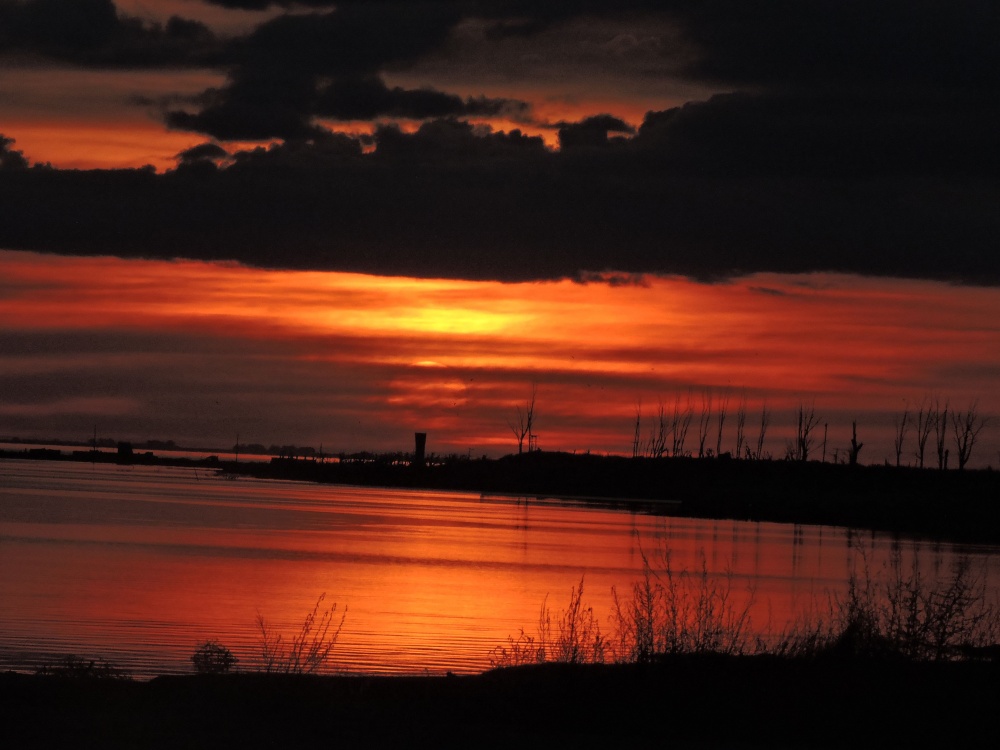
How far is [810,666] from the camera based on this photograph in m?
19.1

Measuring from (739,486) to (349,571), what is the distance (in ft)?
326

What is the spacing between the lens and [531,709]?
15.7 meters

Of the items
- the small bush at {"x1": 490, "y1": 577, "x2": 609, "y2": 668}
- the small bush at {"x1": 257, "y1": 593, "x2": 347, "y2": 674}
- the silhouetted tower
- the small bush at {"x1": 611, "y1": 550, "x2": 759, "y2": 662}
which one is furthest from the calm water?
the silhouetted tower

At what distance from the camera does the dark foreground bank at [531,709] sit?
13.8 m

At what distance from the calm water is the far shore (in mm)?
18994

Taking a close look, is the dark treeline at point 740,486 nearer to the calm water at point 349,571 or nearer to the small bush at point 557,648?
the calm water at point 349,571

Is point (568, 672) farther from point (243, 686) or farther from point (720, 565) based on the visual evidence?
point (720, 565)

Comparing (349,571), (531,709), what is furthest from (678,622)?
(349,571)

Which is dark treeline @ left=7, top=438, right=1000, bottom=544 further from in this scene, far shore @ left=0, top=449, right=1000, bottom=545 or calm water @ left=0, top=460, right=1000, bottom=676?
calm water @ left=0, top=460, right=1000, bottom=676

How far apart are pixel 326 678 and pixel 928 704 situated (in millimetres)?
8025

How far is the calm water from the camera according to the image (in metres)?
27.1

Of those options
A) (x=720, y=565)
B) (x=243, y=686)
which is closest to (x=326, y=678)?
(x=243, y=686)

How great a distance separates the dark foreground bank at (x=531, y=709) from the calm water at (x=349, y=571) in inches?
163

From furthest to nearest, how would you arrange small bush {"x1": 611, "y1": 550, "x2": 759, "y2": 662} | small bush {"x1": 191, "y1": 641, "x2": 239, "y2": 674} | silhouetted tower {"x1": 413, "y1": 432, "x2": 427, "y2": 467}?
silhouetted tower {"x1": 413, "y1": 432, "x2": 427, "y2": 467}, small bush {"x1": 611, "y1": 550, "x2": 759, "y2": 662}, small bush {"x1": 191, "y1": 641, "x2": 239, "y2": 674}
